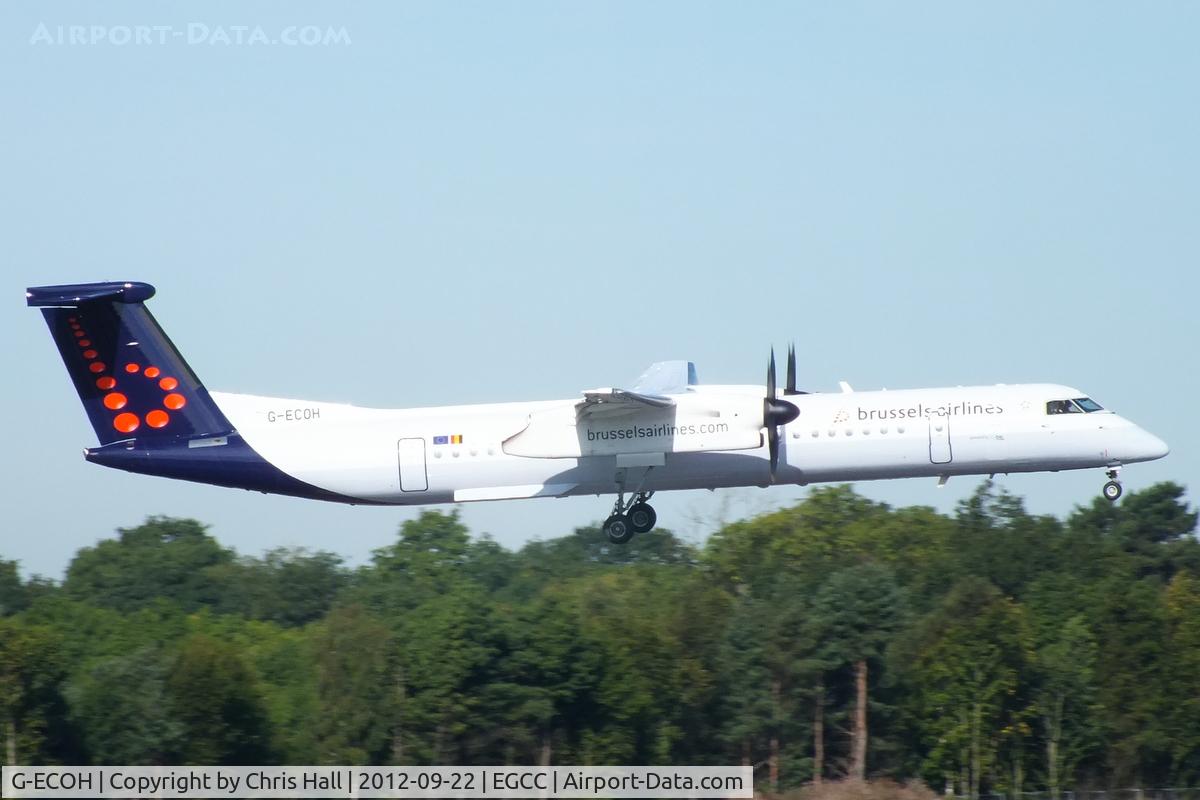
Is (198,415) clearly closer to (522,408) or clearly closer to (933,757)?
(522,408)

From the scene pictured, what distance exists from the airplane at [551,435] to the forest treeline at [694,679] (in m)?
9.25

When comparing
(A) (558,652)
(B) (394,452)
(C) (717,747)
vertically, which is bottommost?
(C) (717,747)

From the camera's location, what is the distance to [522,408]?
87.4 feet

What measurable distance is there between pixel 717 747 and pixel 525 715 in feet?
21.4

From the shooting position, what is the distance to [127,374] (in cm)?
2669

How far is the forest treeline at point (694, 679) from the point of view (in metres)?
34.4

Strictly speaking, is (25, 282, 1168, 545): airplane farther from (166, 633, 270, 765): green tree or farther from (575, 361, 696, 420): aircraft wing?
(166, 633, 270, 765): green tree

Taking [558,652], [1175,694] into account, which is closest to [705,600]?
[558,652]

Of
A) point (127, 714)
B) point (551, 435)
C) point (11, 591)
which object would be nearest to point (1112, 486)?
point (551, 435)

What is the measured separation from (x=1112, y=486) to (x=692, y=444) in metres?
7.29

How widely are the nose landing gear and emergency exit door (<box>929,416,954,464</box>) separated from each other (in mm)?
2746

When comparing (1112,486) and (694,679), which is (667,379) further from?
(694,679)

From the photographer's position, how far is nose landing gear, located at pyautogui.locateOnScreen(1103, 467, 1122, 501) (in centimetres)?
2620
